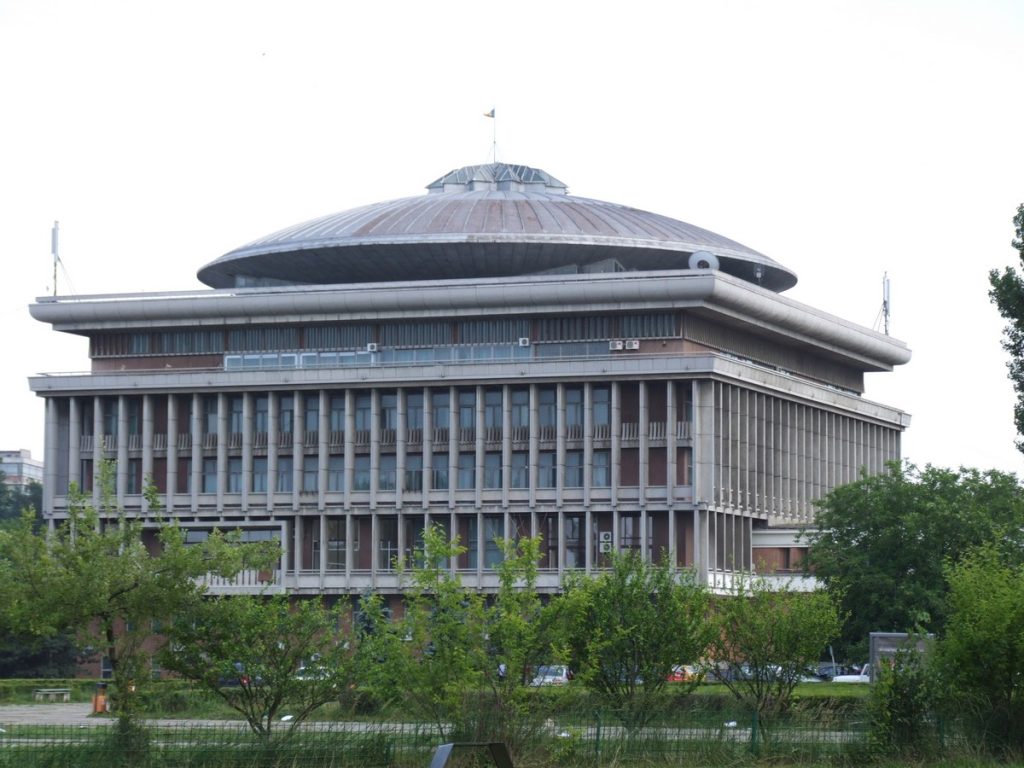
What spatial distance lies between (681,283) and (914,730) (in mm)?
57540

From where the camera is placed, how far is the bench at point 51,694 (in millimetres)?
81125

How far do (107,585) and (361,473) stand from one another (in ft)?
194

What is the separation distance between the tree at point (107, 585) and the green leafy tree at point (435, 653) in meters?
4.59

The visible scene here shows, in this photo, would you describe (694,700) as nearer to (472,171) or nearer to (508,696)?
(508,696)

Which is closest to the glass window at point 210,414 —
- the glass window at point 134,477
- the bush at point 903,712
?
the glass window at point 134,477

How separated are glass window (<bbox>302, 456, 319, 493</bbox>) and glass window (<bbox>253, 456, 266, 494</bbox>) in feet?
7.60

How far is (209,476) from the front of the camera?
108 meters

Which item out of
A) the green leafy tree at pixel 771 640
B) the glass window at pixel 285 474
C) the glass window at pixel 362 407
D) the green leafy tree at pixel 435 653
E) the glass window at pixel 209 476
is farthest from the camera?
the glass window at pixel 209 476

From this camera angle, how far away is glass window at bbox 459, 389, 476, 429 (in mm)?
104500

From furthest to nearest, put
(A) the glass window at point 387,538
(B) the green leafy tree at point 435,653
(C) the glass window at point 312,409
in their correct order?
(C) the glass window at point 312,409
(A) the glass window at point 387,538
(B) the green leafy tree at point 435,653

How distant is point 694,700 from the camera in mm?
54906

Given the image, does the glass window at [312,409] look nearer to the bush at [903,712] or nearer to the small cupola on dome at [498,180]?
the small cupola on dome at [498,180]

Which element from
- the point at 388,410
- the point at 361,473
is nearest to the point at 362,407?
the point at 388,410

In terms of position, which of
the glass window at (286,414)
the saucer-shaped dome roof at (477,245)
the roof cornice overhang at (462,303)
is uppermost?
the saucer-shaped dome roof at (477,245)
